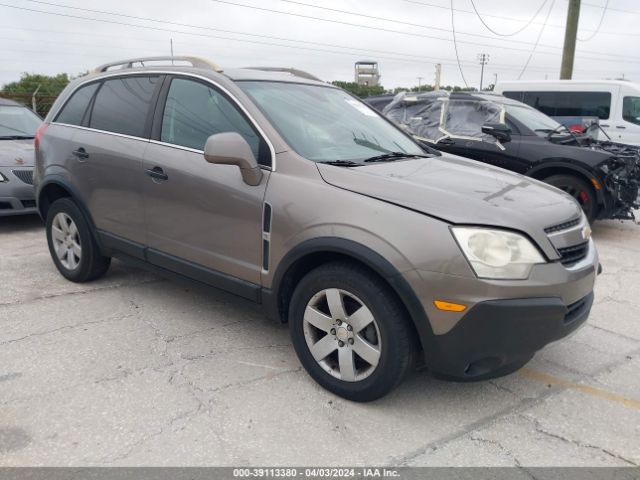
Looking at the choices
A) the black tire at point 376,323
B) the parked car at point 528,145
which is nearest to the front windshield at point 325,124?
the black tire at point 376,323

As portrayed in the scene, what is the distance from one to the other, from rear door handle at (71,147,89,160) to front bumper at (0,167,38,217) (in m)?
2.61

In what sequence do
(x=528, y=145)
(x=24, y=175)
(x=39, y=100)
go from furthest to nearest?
1. (x=39, y=100)
2. (x=528, y=145)
3. (x=24, y=175)

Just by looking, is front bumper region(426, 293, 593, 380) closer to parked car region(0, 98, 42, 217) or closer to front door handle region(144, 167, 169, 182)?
front door handle region(144, 167, 169, 182)

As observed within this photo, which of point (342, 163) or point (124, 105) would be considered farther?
point (124, 105)

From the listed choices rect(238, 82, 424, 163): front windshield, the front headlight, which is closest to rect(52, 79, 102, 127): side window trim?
rect(238, 82, 424, 163): front windshield

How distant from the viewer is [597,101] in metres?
A: 12.4

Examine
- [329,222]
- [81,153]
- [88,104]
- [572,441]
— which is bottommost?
[572,441]

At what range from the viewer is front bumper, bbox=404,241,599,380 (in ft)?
8.20

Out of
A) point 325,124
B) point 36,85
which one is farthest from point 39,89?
point 325,124

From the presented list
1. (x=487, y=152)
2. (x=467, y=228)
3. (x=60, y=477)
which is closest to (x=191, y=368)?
(x=60, y=477)

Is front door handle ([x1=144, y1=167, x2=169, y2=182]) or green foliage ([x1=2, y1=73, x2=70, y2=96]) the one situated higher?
green foliage ([x1=2, y1=73, x2=70, y2=96])

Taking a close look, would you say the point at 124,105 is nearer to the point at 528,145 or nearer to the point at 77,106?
the point at 77,106

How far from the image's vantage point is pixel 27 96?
1831cm

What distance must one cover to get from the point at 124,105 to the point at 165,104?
0.52m
